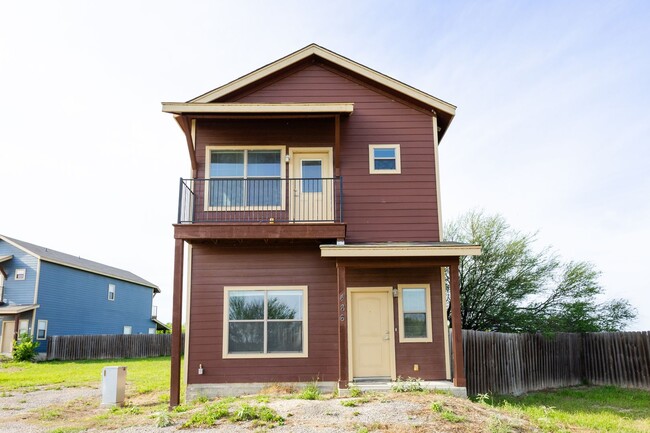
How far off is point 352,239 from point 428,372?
3.33m

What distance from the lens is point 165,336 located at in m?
27.8

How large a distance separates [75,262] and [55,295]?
282 centimetres

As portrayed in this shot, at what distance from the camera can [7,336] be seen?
2586 cm

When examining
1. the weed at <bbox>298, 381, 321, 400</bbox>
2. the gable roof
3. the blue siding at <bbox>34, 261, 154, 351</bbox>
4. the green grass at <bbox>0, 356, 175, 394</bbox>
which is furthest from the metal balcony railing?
the blue siding at <bbox>34, 261, 154, 351</bbox>

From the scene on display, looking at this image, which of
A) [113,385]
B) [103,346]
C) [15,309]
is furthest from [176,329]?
[15,309]

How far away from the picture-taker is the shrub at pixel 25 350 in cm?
2377

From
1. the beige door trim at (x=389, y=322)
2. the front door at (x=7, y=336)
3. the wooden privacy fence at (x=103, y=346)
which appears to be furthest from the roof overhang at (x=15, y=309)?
the beige door trim at (x=389, y=322)

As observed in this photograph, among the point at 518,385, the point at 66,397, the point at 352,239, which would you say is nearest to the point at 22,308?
the point at 66,397

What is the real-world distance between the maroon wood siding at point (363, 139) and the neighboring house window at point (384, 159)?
12 centimetres

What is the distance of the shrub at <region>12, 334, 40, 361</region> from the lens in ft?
78.0

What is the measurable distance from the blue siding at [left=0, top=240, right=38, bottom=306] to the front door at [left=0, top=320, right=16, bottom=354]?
1145 mm

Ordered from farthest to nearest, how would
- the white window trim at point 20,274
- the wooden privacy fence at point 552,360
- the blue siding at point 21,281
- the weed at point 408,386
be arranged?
the white window trim at point 20,274, the blue siding at point 21,281, the wooden privacy fence at point 552,360, the weed at point 408,386

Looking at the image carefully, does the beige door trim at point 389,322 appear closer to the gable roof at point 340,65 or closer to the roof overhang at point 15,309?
the gable roof at point 340,65

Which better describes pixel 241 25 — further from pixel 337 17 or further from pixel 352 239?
pixel 352 239
